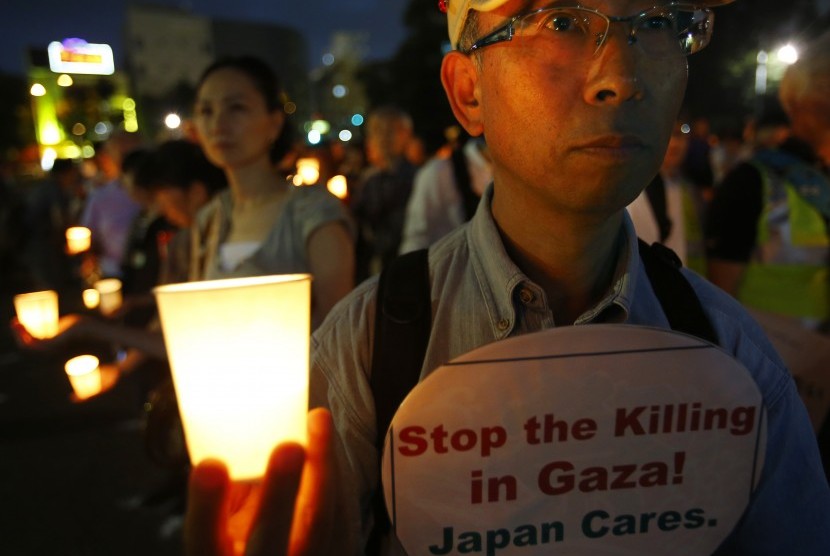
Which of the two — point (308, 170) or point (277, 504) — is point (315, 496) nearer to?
point (277, 504)

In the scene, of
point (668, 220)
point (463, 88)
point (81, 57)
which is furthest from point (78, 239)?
point (81, 57)

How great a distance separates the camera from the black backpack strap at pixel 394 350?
3.73 ft

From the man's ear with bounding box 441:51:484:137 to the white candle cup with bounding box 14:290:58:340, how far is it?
2.63 meters

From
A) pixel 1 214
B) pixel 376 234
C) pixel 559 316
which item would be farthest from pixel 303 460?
pixel 1 214

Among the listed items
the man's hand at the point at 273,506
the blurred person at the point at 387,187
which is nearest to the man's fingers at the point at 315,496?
the man's hand at the point at 273,506

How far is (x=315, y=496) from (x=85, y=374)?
8.61ft

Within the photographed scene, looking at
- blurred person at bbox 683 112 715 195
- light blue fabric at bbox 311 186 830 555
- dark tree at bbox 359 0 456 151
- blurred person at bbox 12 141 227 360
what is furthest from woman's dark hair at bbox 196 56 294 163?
dark tree at bbox 359 0 456 151

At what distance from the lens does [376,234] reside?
20.9ft

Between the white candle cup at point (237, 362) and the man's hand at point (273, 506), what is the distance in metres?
0.03

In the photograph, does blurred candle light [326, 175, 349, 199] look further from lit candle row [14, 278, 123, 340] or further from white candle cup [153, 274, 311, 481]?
white candle cup [153, 274, 311, 481]

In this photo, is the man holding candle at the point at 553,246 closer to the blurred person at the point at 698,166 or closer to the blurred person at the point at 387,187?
the blurred person at the point at 387,187

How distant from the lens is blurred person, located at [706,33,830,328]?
2469 mm

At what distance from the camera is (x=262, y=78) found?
2.75m

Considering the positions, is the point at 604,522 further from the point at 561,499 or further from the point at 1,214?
the point at 1,214
